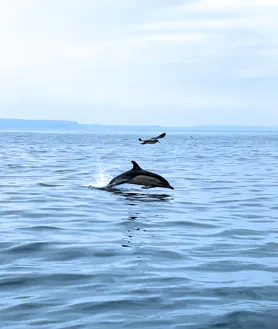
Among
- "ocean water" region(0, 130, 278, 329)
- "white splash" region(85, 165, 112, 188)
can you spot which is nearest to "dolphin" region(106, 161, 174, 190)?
"ocean water" region(0, 130, 278, 329)

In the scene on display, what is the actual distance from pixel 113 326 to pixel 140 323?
1.03ft

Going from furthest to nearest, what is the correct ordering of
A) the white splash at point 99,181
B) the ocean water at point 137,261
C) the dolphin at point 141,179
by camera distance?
the white splash at point 99,181
the dolphin at point 141,179
the ocean water at point 137,261

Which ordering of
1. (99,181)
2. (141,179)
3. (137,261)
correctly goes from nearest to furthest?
(137,261), (141,179), (99,181)

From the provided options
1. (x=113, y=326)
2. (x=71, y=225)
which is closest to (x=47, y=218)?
(x=71, y=225)

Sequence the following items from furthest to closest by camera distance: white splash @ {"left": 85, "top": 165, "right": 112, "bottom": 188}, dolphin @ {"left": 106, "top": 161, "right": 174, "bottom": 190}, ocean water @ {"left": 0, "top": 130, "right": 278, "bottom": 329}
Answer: white splash @ {"left": 85, "top": 165, "right": 112, "bottom": 188} < dolphin @ {"left": 106, "top": 161, "right": 174, "bottom": 190} < ocean water @ {"left": 0, "top": 130, "right": 278, "bottom": 329}

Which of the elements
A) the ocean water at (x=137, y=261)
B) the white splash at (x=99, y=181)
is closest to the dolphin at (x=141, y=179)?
the ocean water at (x=137, y=261)

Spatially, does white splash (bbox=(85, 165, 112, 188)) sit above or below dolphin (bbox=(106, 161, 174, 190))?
below

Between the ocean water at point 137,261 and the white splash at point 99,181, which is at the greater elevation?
the ocean water at point 137,261

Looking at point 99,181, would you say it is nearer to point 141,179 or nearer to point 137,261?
point 141,179

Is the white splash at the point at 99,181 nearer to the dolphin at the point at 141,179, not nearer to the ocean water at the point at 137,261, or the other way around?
the dolphin at the point at 141,179

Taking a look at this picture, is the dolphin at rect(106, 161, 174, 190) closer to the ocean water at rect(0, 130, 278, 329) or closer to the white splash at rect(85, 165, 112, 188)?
the ocean water at rect(0, 130, 278, 329)

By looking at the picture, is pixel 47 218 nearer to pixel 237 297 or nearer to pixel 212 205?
pixel 212 205

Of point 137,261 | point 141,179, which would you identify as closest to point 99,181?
point 141,179

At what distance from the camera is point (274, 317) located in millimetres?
7410
